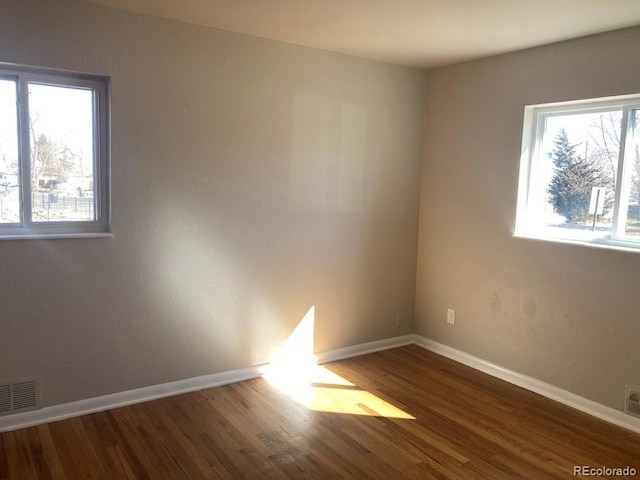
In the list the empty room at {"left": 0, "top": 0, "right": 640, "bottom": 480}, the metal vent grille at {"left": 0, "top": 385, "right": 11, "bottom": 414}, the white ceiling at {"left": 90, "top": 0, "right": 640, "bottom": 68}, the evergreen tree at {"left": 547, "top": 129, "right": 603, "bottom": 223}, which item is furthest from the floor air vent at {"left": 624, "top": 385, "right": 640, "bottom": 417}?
the metal vent grille at {"left": 0, "top": 385, "right": 11, "bottom": 414}

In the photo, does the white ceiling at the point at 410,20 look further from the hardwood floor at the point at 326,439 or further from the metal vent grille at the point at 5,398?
the hardwood floor at the point at 326,439

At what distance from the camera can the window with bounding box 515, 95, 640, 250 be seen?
317 centimetres

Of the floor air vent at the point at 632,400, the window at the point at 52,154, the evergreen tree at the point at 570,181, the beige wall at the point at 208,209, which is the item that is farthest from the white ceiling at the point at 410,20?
the floor air vent at the point at 632,400

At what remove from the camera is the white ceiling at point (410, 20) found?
8.88 feet

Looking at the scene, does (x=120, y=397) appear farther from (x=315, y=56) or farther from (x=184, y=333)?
(x=315, y=56)

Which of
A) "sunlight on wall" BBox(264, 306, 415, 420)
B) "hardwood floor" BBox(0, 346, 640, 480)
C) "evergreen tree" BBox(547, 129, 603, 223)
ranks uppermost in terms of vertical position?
"evergreen tree" BBox(547, 129, 603, 223)

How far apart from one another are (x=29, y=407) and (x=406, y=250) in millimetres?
3083

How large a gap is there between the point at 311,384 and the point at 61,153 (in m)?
2.27

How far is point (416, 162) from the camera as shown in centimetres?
446

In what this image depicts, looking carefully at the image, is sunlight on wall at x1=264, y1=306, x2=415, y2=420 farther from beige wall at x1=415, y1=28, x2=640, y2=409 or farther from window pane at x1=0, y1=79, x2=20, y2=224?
window pane at x1=0, y1=79, x2=20, y2=224

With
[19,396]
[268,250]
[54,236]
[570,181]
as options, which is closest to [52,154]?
A: [54,236]

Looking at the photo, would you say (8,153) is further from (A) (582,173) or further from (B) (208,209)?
(A) (582,173)

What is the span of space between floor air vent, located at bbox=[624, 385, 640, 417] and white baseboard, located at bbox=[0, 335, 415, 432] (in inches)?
80.6

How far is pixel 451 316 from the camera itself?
4285mm
